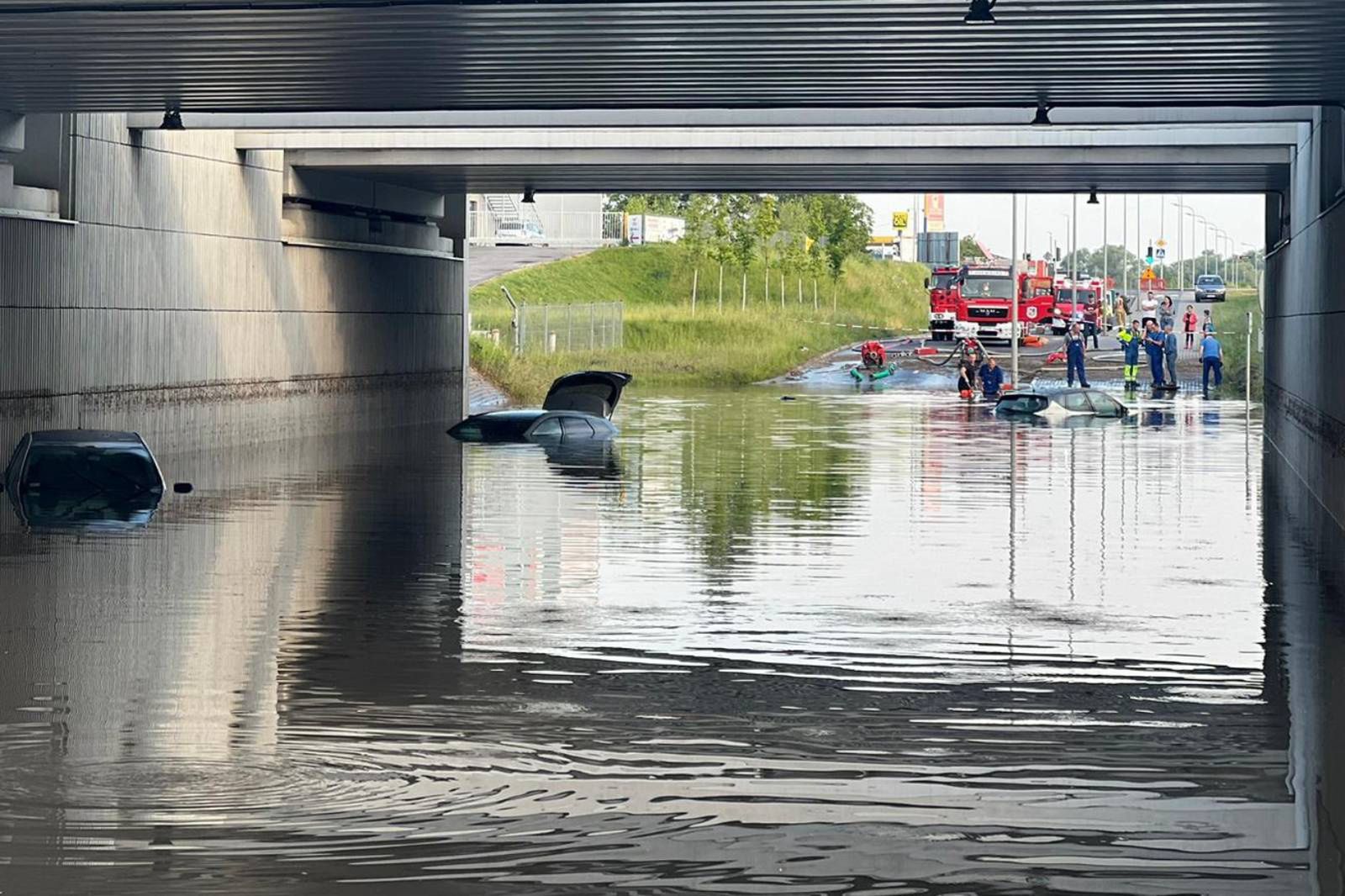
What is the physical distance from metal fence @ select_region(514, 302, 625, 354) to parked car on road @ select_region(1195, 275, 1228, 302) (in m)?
49.0

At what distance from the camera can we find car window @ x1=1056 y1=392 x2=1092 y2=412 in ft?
168

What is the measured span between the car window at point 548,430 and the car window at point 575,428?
150 mm

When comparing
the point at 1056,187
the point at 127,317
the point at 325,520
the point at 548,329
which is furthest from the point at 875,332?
the point at 325,520

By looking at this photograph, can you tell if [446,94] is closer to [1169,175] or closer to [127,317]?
[127,317]

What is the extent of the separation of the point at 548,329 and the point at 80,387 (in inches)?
1732

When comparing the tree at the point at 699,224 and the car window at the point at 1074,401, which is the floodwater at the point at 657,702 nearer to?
the car window at the point at 1074,401

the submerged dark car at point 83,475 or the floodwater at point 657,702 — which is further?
the submerged dark car at point 83,475

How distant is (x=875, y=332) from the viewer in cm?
10019

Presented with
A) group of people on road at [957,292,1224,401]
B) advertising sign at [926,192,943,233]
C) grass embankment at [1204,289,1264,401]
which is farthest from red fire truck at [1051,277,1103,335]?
advertising sign at [926,192,943,233]

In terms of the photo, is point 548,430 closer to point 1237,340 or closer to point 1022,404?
point 1022,404

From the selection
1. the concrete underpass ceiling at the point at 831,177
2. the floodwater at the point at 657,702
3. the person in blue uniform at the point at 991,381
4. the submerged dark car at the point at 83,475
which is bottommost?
the floodwater at the point at 657,702

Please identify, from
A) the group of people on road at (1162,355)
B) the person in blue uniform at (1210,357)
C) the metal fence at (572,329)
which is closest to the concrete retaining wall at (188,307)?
the metal fence at (572,329)

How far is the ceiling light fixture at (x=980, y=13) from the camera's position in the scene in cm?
1908

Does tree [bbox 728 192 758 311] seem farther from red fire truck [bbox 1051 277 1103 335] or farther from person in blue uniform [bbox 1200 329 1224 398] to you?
person in blue uniform [bbox 1200 329 1224 398]
